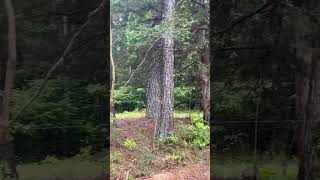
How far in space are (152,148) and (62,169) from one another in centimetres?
506

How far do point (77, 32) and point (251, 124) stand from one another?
1506 mm

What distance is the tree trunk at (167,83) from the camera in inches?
319

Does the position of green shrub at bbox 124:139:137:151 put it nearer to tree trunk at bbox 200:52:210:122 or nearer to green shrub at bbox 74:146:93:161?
tree trunk at bbox 200:52:210:122

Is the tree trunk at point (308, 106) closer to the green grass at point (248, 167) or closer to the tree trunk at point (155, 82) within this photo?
the green grass at point (248, 167)

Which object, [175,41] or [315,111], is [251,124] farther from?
[175,41]

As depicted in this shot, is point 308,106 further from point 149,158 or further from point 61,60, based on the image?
point 149,158

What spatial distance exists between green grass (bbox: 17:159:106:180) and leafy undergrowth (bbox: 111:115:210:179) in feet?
14.5

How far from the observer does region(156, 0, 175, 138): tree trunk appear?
319 inches

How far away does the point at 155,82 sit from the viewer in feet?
27.0

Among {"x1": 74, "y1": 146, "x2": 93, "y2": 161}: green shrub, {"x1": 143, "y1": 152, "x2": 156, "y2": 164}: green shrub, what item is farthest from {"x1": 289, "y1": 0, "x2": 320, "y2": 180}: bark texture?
{"x1": 143, "y1": 152, "x2": 156, "y2": 164}: green shrub

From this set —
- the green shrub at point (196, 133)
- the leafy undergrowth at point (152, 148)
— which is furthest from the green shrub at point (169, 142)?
the green shrub at point (196, 133)

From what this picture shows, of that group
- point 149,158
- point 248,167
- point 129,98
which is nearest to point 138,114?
point 129,98

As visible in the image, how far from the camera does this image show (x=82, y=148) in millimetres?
3219

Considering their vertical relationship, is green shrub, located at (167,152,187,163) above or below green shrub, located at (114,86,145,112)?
below
